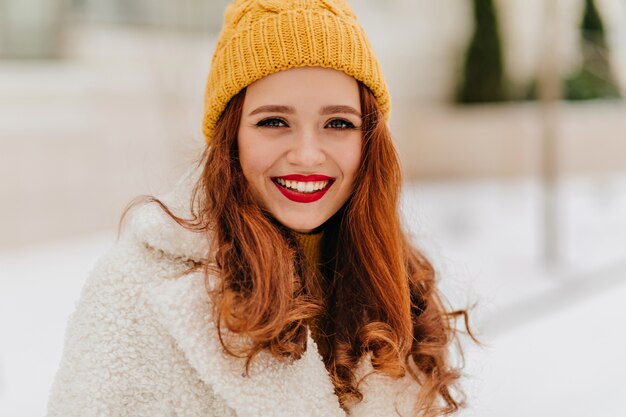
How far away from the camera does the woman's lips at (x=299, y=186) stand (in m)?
1.34

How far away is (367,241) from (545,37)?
15.7 feet

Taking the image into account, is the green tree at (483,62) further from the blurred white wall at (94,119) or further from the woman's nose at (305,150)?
the woman's nose at (305,150)

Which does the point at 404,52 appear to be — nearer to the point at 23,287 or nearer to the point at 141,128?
the point at 141,128

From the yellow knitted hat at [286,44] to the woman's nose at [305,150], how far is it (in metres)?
0.13

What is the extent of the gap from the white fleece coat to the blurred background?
28 cm

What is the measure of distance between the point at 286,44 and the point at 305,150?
0.19m

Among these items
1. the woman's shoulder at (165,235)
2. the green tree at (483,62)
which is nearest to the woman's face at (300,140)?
the woman's shoulder at (165,235)

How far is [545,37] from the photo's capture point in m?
5.73

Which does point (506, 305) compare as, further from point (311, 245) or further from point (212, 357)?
point (212, 357)

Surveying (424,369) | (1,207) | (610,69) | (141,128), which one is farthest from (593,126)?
(424,369)

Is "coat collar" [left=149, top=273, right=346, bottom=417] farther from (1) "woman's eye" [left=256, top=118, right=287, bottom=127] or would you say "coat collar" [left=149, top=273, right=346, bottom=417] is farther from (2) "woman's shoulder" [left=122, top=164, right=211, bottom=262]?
(1) "woman's eye" [left=256, top=118, right=287, bottom=127]

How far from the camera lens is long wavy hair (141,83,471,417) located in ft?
4.17

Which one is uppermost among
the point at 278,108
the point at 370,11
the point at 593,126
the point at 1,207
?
the point at 278,108

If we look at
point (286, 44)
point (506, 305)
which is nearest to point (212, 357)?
point (286, 44)
